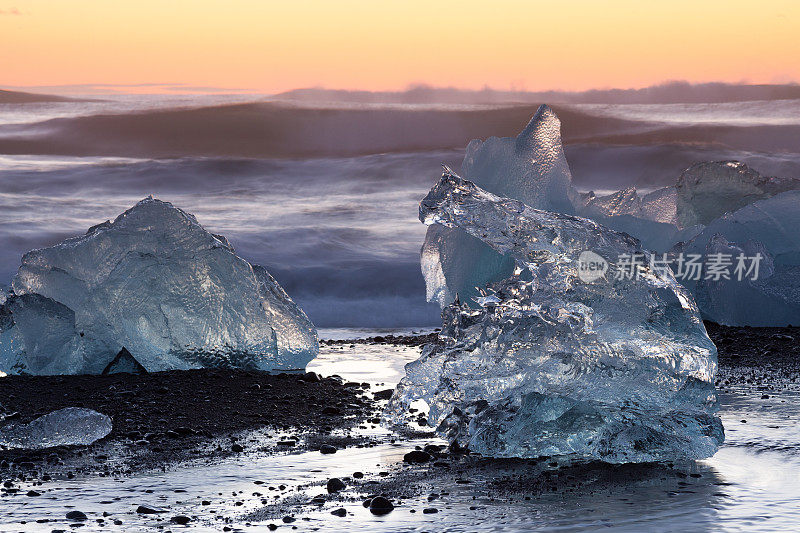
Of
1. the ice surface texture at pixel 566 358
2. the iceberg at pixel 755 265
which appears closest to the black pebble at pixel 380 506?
the ice surface texture at pixel 566 358

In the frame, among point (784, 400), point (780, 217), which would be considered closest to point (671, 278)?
point (784, 400)

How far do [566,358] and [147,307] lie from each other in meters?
3.39

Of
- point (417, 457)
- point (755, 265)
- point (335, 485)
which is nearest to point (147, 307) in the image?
point (417, 457)

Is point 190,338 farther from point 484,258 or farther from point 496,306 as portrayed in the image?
point 496,306

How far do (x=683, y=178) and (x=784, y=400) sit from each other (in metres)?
4.93

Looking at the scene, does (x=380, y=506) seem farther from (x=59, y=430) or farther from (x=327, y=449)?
(x=59, y=430)

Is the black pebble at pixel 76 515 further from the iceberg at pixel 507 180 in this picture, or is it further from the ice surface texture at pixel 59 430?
the iceberg at pixel 507 180

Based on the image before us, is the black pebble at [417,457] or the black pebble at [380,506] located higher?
the black pebble at [380,506]

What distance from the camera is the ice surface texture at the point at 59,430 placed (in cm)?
465

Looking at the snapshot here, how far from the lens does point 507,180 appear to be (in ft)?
25.3

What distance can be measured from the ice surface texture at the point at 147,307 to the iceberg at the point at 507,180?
1.16m

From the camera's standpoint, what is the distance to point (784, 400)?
217 inches

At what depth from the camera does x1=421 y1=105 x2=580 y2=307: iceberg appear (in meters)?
7.34

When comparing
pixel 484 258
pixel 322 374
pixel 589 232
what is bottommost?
pixel 322 374
